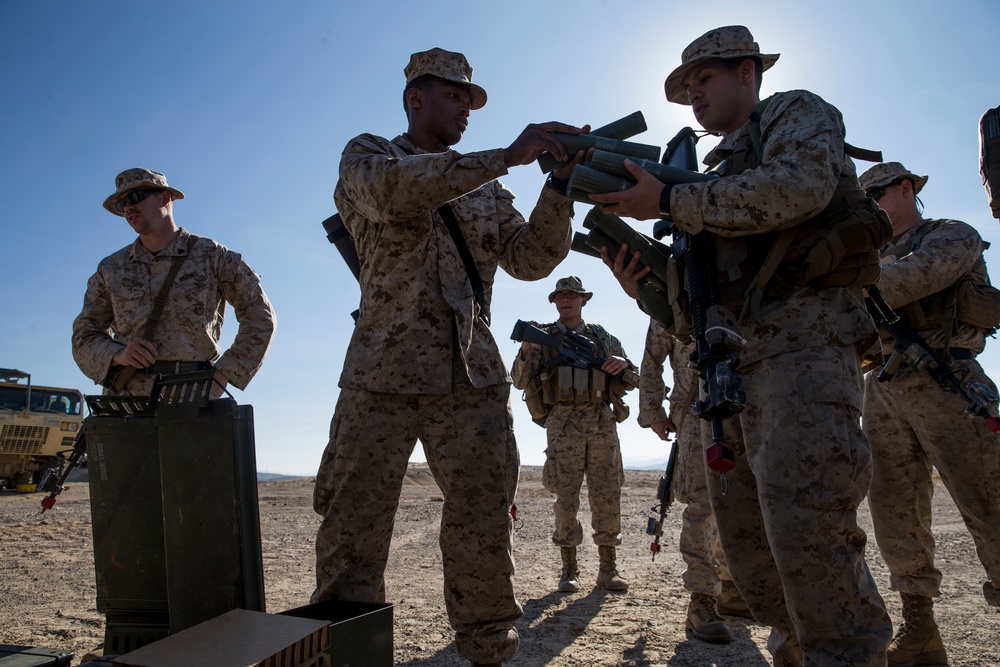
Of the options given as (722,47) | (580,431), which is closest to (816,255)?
(722,47)

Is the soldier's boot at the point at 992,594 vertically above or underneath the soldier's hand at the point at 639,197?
underneath

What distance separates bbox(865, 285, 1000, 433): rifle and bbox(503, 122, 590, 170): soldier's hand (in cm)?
169

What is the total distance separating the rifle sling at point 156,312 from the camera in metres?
4.13

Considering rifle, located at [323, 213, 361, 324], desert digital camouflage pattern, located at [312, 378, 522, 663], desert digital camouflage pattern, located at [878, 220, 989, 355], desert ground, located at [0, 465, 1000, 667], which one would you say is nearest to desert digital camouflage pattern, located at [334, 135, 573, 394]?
desert digital camouflage pattern, located at [312, 378, 522, 663]

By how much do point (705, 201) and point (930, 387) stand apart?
2258 mm

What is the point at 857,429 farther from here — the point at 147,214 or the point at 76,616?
the point at 76,616

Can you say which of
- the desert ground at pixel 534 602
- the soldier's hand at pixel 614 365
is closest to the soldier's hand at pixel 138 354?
the desert ground at pixel 534 602

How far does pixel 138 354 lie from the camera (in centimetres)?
405

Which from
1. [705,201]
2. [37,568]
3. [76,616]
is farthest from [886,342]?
[37,568]

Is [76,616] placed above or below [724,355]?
below

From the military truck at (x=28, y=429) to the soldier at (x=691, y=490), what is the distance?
1774 centimetres

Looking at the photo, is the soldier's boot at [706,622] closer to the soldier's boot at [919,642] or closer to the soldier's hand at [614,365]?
the soldier's boot at [919,642]

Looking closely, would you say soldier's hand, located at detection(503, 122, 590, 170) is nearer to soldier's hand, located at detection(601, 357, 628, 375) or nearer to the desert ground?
the desert ground

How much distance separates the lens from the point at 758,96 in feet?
9.70
